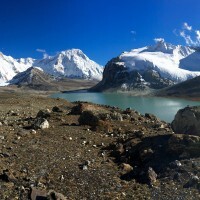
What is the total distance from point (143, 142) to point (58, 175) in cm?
560

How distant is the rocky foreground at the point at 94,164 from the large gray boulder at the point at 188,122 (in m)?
3.47

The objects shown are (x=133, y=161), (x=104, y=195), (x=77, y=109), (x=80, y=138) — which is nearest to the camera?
(x=104, y=195)

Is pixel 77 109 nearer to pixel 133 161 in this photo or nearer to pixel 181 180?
pixel 133 161

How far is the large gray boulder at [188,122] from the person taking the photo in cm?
2372

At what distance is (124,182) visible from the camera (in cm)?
1507

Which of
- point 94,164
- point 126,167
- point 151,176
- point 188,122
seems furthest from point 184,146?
point 188,122

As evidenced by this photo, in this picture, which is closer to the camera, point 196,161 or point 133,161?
point 196,161

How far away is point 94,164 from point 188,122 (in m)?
9.17

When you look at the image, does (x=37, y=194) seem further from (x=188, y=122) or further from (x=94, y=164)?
(x=188, y=122)

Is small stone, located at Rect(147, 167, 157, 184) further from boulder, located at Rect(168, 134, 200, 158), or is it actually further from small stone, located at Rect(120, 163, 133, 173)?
boulder, located at Rect(168, 134, 200, 158)

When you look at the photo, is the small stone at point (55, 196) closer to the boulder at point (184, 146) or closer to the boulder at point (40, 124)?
the boulder at point (184, 146)

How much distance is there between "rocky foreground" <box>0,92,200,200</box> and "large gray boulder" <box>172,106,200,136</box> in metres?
3.47

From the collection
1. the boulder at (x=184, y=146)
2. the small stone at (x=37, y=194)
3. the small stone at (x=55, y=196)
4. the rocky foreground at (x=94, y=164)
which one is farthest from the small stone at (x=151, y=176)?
the small stone at (x=37, y=194)

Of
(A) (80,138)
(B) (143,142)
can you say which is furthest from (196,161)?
(A) (80,138)
